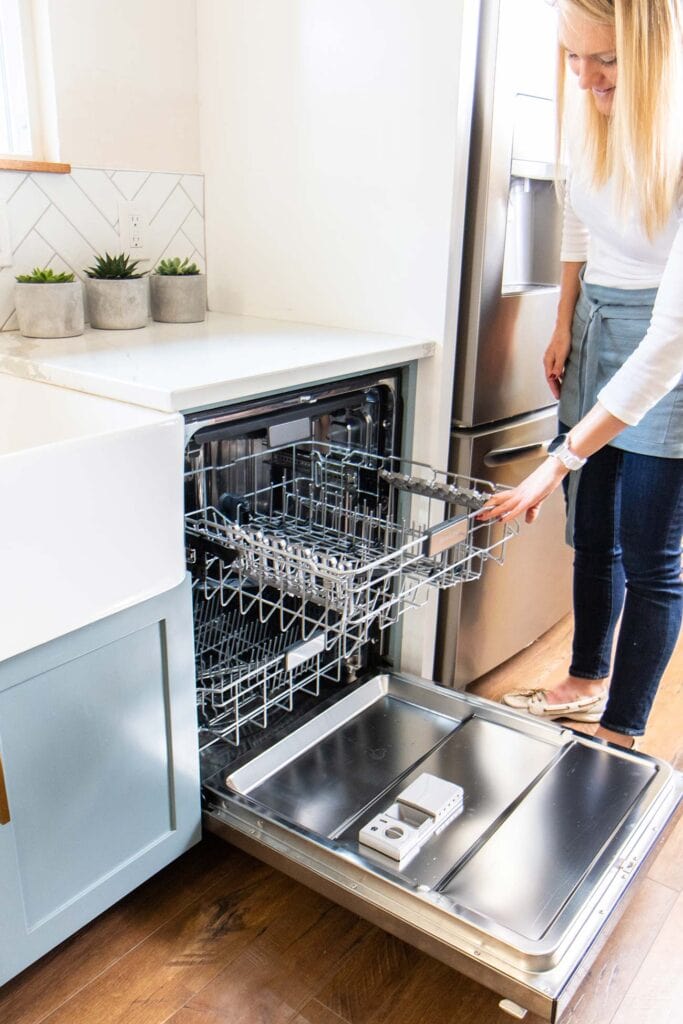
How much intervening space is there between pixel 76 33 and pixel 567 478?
1.31 meters

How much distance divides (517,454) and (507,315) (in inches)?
12.5

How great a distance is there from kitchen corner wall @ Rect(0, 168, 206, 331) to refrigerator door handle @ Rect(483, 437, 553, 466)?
0.80 metres

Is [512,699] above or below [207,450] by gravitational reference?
below

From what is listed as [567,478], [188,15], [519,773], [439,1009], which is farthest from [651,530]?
[188,15]

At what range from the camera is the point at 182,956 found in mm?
1348

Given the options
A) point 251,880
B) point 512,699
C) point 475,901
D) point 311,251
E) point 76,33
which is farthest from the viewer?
point 512,699

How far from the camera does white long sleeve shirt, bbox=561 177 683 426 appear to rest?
4.42 feet

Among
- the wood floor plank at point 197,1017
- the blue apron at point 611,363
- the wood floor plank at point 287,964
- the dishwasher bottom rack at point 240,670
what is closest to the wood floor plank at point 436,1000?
the wood floor plank at point 287,964

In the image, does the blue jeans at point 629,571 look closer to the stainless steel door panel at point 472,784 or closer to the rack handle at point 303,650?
the stainless steel door panel at point 472,784

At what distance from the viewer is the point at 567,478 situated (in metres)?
1.82

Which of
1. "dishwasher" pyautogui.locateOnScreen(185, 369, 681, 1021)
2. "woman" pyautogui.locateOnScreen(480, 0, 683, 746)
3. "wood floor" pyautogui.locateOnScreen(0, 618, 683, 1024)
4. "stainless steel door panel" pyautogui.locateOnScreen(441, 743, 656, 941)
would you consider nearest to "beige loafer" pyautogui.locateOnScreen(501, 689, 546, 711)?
"woman" pyautogui.locateOnScreen(480, 0, 683, 746)

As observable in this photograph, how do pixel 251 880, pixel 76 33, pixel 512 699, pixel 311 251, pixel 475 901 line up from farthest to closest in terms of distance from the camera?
pixel 512 699 → pixel 311 251 → pixel 76 33 → pixel 251 880 → pixel 475 901

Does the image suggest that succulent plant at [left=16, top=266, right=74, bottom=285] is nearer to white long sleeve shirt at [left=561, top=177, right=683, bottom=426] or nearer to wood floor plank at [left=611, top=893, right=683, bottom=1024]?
white long sleeve shirt at [left=561, top=177, right=683, bottom=426]

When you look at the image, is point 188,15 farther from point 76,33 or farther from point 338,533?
point 338,533
